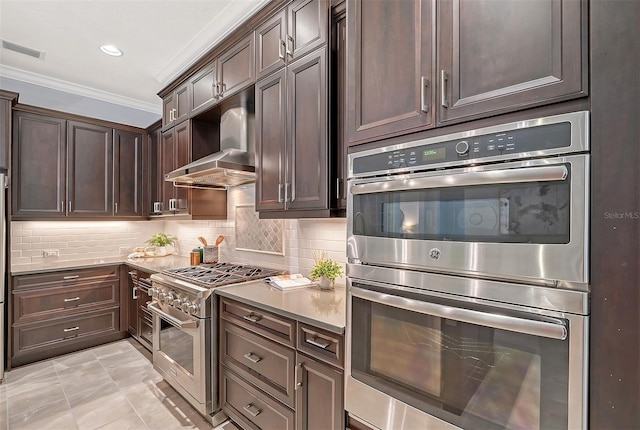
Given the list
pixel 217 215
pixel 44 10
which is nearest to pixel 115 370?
pixel 217 215

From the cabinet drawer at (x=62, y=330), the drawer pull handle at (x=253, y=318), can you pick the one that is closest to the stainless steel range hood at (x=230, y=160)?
the drawer pull handle at (x=253, y=318)

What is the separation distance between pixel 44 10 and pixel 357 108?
9.13ft

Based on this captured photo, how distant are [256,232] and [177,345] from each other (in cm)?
111

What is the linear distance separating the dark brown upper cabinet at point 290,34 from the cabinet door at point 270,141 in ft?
0.34

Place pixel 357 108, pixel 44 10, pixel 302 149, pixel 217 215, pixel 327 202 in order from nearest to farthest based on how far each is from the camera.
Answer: pixel 357 108, pixel 327 202, pixel 302 149, pixel 44 10, pixel 217 215

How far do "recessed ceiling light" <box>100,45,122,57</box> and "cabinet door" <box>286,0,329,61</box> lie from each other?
76.6 inches

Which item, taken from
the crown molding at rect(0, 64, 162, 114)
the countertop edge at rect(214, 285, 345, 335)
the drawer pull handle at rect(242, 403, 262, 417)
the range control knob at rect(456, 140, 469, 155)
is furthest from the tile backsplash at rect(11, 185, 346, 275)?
the crown molding at rect(0, 64, 162, 114)

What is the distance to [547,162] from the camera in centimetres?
86

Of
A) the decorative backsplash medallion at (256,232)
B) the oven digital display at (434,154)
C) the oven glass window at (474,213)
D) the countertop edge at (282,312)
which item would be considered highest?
the oven digital display at (434,154)

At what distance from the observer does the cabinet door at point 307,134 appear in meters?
1.89

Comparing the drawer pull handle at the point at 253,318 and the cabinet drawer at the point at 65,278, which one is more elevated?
the drawer pull handle at the point at 253,318

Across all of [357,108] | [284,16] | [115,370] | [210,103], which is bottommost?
[115,370]

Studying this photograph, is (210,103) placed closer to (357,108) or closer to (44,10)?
(44,10)

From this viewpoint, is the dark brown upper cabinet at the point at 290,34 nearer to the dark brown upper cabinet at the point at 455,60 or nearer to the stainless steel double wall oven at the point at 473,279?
→ the dark brown upper cabinet at the point at 455,60
